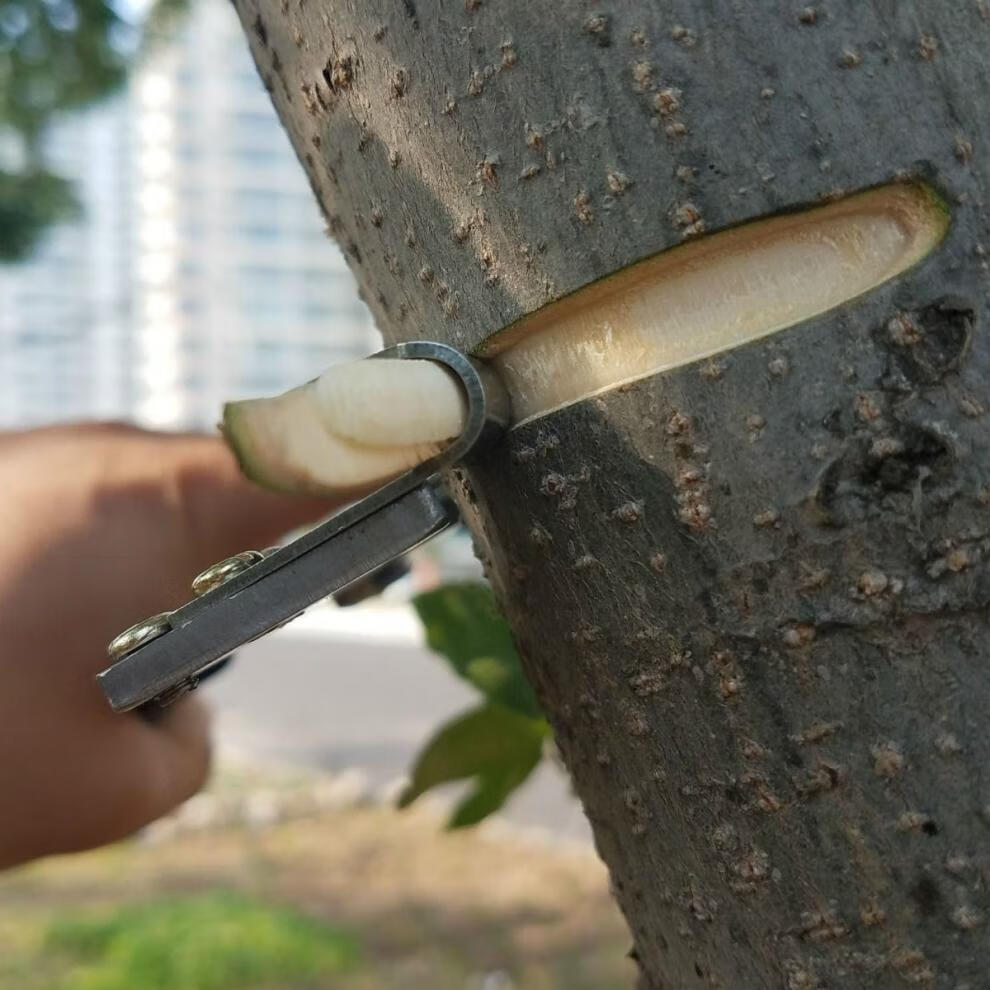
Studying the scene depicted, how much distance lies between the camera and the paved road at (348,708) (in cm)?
424

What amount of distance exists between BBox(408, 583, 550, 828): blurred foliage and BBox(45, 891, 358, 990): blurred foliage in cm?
187

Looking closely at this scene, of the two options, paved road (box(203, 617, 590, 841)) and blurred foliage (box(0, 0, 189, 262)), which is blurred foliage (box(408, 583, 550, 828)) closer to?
blurred foliage (box(0, 0, 189, 262))

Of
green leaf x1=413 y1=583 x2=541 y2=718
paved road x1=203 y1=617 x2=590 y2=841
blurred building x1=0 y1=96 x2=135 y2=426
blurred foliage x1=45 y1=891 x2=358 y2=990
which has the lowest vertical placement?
green leaf x1=413 y1=583 x2=541 y2=718

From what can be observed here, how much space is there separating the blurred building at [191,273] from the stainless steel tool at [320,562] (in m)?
22.8

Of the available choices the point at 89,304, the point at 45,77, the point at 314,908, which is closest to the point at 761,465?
the point at 45,77

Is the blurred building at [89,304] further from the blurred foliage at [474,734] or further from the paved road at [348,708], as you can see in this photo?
the blurred foliage at [474,734]

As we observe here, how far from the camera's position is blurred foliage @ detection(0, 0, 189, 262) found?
2.32 meters

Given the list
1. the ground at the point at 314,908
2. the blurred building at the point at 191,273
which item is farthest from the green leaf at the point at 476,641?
the blurred building at the point at 191,273

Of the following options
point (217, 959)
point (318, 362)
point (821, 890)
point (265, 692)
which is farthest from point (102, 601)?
point (318, 362)

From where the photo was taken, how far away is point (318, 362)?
2592 centimetres

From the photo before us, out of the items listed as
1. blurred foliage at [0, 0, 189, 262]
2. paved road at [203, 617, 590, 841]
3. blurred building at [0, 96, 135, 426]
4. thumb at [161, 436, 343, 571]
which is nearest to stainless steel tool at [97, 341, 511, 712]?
thumb at [161, 436, 343, 571]

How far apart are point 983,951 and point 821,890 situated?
5cm

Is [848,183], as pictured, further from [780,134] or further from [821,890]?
[821,890]

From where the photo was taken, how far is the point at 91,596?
27.4 inches
